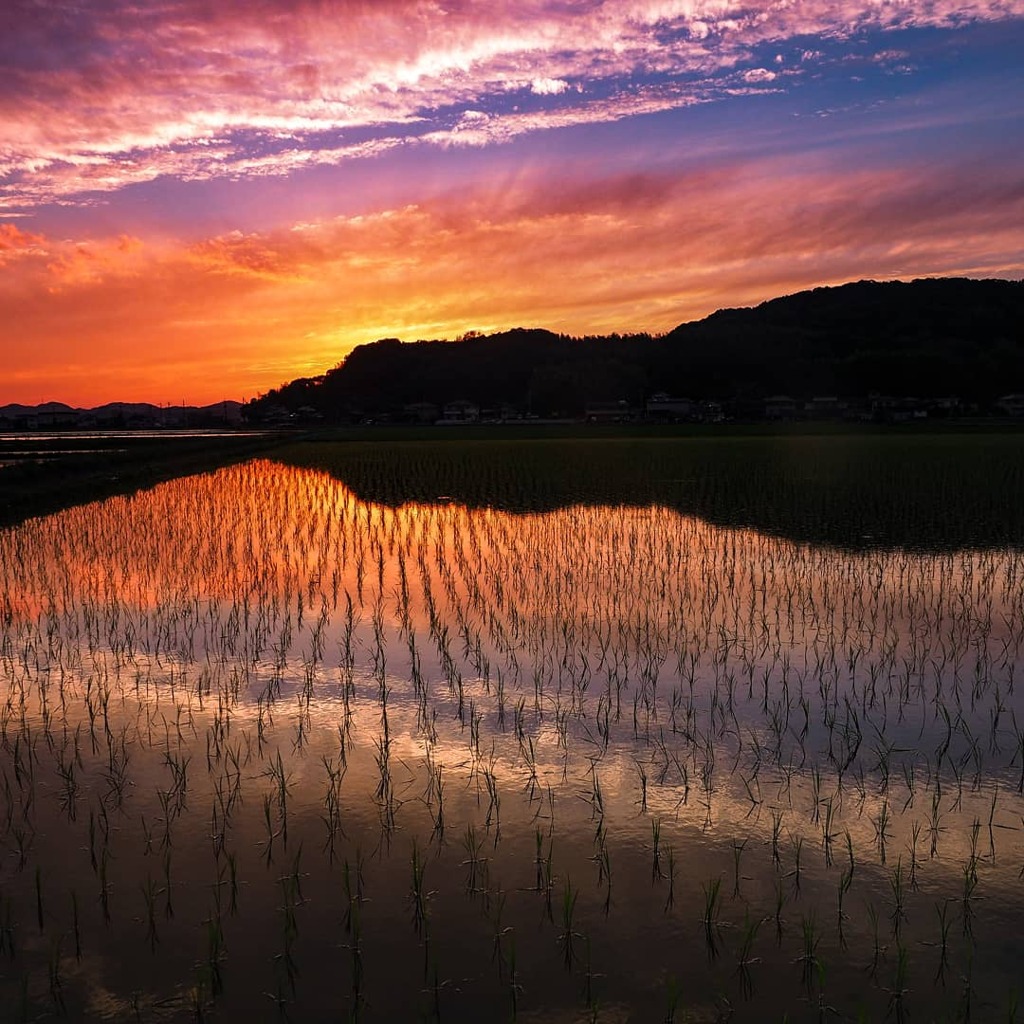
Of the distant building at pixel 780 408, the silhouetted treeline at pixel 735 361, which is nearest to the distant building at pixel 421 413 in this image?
the silhouetted treeline at pixel 735 361

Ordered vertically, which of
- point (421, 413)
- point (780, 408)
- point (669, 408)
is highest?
point (421, 413)

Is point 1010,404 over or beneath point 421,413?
beneath

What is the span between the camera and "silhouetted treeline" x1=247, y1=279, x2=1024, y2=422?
92062 millimetres

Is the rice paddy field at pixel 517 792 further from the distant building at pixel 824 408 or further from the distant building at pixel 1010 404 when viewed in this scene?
the distant building at pixel 1010 404

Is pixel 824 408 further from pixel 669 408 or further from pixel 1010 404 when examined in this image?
pixel 669 408

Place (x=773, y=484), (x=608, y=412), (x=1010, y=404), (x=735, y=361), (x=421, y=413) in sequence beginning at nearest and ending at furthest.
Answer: (x=773, y=484), (x=1010, y=404), (x=608, y=412), (x=735, y=361), (x=421, y=413)

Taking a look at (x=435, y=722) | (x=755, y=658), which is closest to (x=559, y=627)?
(x=755, y=658)

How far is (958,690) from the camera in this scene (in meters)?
6.25

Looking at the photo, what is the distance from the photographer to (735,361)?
4063 inches

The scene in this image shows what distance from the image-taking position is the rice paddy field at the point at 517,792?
3.14 metres

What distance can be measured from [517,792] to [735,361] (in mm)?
104624

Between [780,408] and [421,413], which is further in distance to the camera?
[421,413]

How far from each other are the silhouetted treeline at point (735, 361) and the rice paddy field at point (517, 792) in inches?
3363

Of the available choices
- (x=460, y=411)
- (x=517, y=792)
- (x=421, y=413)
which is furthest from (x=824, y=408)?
(x=517, y=792)
